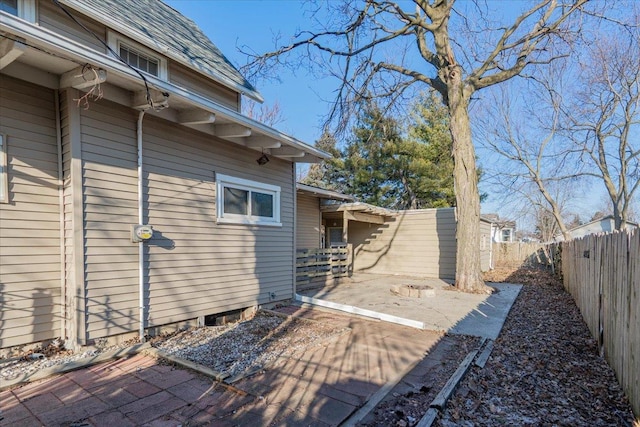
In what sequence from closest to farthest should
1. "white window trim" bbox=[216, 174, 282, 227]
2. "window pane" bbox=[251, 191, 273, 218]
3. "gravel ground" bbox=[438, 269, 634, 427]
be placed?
"gravel ground" bbox=[438, 269, 634, 427]
"white window trim" bbox=[216, 174, 282, 227]
"window pane" bbox=[251, 191, 273, 218]

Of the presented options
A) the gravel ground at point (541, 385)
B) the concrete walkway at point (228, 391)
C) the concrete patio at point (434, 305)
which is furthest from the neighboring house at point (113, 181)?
the gravel ground at point (541, 385)

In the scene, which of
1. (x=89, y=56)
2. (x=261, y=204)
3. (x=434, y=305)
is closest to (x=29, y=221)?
(x=89, y=56)

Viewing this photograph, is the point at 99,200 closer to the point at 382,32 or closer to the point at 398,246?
the point at 382,32

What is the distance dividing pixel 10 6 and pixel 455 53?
9.38m

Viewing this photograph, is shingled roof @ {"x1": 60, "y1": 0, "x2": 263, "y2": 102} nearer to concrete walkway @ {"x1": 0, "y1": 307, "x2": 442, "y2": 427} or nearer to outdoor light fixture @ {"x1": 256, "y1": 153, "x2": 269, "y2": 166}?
outdoor light fixture @ {"x1": 256, "y1": 153, "x2": 269, "y2": 166}

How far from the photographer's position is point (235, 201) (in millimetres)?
6012

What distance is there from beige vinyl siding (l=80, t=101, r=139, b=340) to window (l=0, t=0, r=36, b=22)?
1432 millimetres

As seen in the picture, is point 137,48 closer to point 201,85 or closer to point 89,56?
point 201,85

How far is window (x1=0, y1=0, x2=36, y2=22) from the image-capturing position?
13.3 ft

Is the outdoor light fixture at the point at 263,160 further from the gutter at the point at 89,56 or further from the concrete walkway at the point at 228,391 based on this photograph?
the concrete walkway at the point at 228,391

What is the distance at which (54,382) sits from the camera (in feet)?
10.5

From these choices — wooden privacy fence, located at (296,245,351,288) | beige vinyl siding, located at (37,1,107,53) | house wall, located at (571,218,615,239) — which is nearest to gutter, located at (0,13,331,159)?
beige vinyl siding, located at (37,1,107,53)

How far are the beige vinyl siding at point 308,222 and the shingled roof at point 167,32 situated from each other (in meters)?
4.02

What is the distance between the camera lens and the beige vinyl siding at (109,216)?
155 inches
